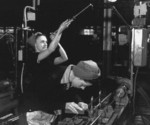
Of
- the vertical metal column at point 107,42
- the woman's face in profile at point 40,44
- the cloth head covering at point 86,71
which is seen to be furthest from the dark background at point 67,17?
the cloth head covering at point 86,71

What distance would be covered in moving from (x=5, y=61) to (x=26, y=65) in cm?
623

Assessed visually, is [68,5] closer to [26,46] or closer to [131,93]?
[131,93]

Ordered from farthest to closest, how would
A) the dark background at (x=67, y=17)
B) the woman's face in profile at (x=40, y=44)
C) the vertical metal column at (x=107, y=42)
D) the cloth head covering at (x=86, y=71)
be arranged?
the dark background at (x=67, y=17) → the vertical metal column at (x=107, y=42) → the woman's face in profile at (x=40, y=44) → the cloth head covering at (x=86, y=71)

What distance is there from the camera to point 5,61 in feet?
27.5

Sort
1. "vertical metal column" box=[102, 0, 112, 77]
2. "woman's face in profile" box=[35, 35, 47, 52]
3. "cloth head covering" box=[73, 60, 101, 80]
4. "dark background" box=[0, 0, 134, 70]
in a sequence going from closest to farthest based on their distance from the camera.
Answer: "cloth head covering" box=[73, 60, 101, 80] → "woman's face in profile" box=[35, 35, 47, 52] → "vertical metal column" box=[102, 0, 112, 77] → "dark background" box=[0, 0, 134, 70]

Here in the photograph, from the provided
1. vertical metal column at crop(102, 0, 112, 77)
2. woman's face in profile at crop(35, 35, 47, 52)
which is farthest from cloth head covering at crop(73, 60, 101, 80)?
vertical metal column at crop(102, 0, 112, 77)

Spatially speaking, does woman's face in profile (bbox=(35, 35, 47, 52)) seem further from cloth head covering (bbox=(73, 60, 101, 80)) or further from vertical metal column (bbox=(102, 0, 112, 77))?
vertical metal column (bbox=(102, 0, 112, 77))

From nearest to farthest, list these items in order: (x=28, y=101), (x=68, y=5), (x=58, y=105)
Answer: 1. (x=28, y=101)
2. (x=58, y=105)
3. (x=68, y=5)

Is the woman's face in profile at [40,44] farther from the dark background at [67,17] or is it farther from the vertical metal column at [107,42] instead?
the dark background at [67,17]

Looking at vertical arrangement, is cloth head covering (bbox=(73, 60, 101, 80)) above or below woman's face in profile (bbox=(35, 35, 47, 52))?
below

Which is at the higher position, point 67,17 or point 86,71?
point 67,17

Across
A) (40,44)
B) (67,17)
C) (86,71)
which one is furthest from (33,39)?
(67,17)

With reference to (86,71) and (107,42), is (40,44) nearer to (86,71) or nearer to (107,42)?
(86,71)

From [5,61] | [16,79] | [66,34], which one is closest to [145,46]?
[16,79]
